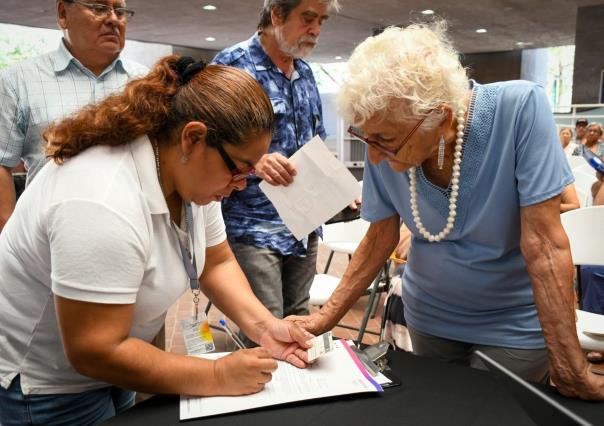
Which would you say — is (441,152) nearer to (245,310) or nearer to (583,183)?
(245,310)

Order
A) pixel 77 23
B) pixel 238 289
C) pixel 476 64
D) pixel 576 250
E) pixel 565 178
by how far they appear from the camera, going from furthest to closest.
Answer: pixel 476 64, pixel 576 250, pixel 77 23, pixel 238 289, pixel 565 178

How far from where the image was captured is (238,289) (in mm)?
1412

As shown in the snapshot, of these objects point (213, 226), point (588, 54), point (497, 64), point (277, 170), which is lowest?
point (213, 226)

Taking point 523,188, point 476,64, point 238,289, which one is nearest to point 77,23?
point 238,289

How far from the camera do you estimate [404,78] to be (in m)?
1.19

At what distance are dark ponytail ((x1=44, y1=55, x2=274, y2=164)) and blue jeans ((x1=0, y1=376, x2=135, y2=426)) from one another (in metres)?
0.49

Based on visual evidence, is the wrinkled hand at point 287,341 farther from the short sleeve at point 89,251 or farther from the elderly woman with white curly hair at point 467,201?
the short sleeve at point 89,251

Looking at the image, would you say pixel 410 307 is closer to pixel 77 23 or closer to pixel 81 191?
pixel 81 191

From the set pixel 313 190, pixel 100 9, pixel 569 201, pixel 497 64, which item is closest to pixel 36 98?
pixel 100 9

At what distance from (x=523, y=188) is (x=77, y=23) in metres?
1.87

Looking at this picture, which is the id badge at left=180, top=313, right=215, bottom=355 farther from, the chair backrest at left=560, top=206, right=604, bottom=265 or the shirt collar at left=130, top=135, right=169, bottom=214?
the chair backrest at left=560, top=206, right=604, bottom=265

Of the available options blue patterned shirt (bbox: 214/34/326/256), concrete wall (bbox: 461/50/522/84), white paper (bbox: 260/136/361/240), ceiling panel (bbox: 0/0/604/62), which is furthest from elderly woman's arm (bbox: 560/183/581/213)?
concrete wall (bbox: 461/50/522/84)

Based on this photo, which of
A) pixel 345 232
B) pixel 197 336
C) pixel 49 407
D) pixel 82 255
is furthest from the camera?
pixel 345 232

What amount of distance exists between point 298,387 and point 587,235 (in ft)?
6.51
